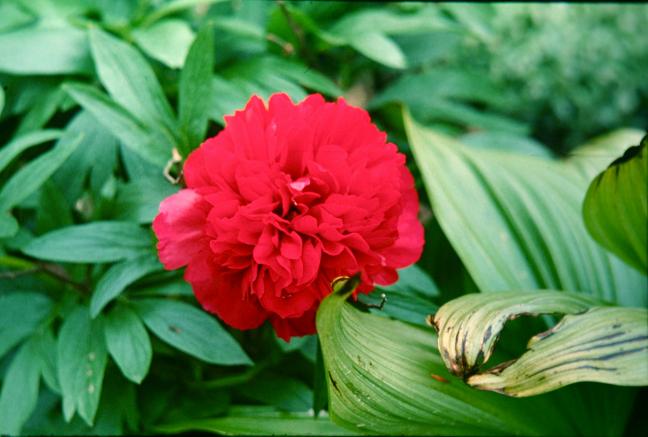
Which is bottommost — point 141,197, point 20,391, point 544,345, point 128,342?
point 20,391

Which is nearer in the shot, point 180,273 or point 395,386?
point 395,386

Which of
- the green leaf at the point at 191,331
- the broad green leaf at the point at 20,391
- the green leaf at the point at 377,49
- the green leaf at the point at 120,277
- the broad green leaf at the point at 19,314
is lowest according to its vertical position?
the broad green leaf at the point at 20,391

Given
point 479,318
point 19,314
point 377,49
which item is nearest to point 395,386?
point 479,318

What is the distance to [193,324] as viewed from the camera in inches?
42.5

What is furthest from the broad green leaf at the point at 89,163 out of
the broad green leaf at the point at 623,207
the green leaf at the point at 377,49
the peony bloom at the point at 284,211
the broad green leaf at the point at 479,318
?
the broad green leaf at the point at 623,207

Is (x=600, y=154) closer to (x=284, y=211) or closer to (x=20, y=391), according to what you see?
(x=284, y=211)

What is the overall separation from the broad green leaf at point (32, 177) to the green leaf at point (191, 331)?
225mm

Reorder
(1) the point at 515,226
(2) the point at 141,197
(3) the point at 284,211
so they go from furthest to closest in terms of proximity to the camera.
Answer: (1) the point at 515,226
(2) the point at 141,197
(3) the point at 284,211

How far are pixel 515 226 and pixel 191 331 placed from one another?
587 millimetres

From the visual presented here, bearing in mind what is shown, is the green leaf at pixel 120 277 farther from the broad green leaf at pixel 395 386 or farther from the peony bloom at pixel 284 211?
the broad green leaf at pixel 395 386

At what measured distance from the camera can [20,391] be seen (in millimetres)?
1101

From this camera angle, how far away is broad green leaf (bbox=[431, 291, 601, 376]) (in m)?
0.82

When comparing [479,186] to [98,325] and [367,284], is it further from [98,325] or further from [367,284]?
[98,325]

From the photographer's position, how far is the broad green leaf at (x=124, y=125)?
3.57ft
